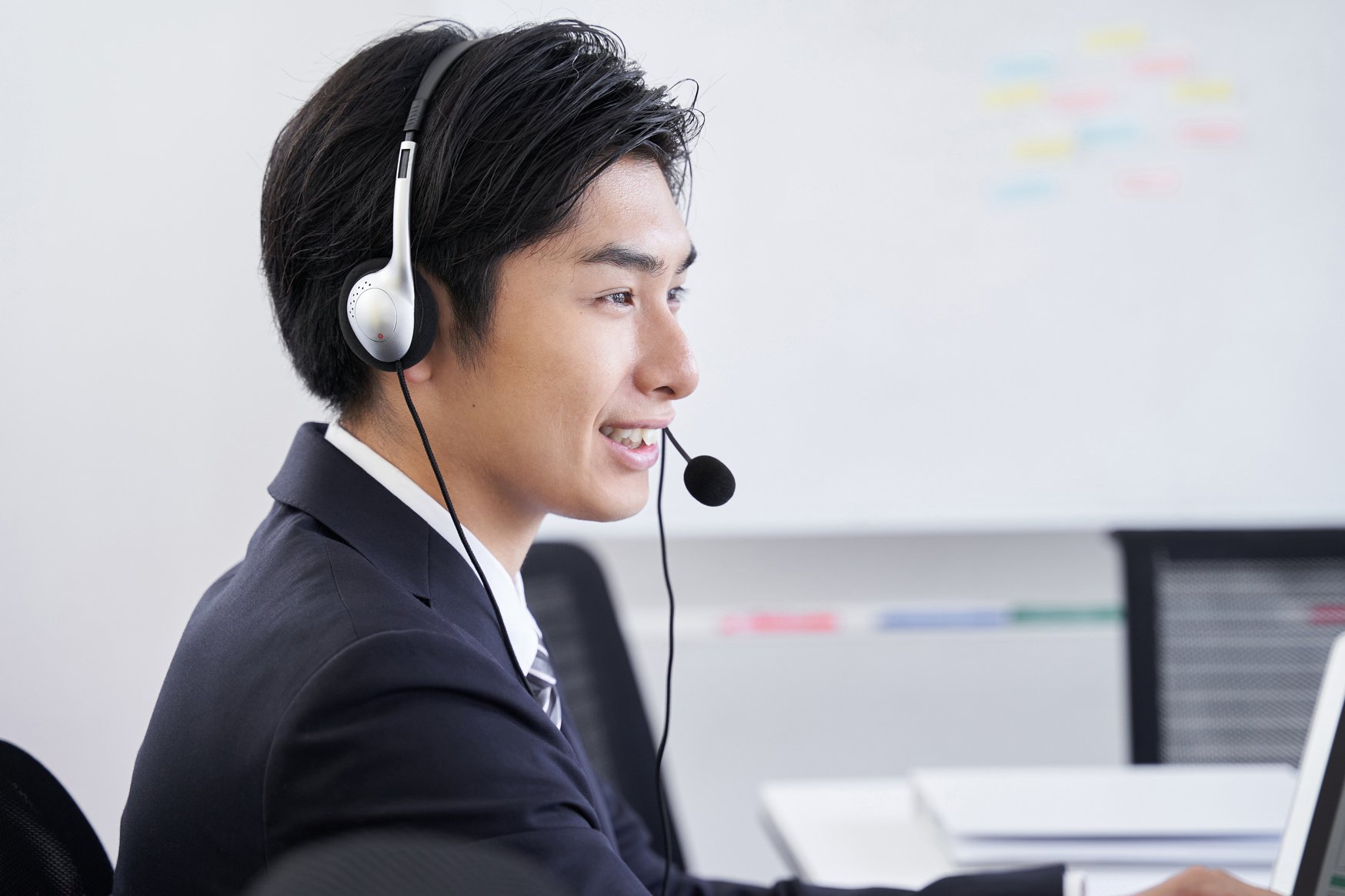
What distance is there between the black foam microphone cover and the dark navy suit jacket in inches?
10.8

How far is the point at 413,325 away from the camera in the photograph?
33.4 inches

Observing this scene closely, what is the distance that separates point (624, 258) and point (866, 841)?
0.73m

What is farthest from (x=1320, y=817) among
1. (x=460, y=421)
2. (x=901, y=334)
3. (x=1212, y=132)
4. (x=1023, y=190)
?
(x=1212, y=132)

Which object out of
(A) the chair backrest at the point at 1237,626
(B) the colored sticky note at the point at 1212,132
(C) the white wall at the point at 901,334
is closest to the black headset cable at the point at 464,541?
(A) the chair backrest at the point at 1237,626

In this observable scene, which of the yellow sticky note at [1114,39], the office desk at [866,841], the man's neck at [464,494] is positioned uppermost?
the yellow sticky note at [1114,39]

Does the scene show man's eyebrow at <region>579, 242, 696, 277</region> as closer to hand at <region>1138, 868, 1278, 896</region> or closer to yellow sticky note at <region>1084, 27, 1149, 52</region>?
hand at <region>1138, 868, 1278, 896</region>

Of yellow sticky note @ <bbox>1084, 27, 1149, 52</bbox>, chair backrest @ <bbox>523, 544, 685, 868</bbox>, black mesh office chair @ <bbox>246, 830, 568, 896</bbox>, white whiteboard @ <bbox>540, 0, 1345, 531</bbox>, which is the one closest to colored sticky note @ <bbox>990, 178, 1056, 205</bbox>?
white whiteboard @ <bbox>540, 0, 1345, 531</bbox>

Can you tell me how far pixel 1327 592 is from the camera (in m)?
1.57

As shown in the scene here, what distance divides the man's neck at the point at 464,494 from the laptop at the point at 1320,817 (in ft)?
2.02

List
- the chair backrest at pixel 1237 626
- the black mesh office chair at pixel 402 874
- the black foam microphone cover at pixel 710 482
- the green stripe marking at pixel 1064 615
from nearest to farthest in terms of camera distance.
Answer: the black mesh office chair at pixel 402 874 < the black foam microphone cover at pixel 710 482 < the chair backrest at pixel 1237 626 < the green stripe marking at pixel 1064 615

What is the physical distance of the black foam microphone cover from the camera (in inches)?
42.1

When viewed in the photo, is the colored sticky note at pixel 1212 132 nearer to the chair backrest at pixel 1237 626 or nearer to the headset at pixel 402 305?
the chair backrest at pixel 1237 626

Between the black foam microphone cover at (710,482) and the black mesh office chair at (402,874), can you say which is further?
the black foam microphone cover at (710,482)

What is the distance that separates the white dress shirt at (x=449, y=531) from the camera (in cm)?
90
